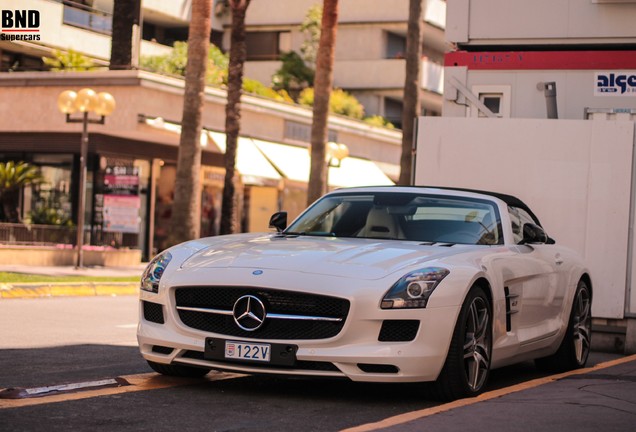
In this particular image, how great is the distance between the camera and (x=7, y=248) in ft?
92.9

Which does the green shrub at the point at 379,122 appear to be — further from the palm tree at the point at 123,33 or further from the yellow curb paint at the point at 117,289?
the yellow curb paint at the point at 117,289

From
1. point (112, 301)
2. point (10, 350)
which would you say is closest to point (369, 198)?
point (10, 350)

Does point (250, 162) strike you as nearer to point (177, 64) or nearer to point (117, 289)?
point (177, 64)

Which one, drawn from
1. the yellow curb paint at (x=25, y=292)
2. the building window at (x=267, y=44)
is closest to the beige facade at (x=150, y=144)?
the yellow curb paint at (x=25, y=292)

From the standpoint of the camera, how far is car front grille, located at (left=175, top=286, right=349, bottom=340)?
25.9 feet

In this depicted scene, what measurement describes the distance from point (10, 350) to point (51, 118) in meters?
24.8

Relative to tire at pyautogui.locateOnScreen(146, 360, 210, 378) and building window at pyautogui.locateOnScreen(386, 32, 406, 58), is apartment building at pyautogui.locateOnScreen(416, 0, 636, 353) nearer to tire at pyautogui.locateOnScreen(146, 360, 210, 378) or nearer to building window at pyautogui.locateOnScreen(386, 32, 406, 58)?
tire at pyautogui.locateOnScreen(146, 360, 210, 378)

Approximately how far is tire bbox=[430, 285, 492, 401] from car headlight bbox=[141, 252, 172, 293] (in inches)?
76.0

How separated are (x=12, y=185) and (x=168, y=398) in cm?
2579

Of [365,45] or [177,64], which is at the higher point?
[365,45]

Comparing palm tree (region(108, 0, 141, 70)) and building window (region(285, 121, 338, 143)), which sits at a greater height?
palm tree (region(108, 0, 141, 70))

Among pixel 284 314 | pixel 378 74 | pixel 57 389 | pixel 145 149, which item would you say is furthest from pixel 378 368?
pixel 378 74

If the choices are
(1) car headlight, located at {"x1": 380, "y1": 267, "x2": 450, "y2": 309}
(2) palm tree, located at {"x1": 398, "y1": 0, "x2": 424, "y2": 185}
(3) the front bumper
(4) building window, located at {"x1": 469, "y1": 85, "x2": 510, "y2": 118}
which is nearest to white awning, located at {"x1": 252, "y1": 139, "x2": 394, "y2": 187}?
(2) palm tree, located at {"x1": 398, "y1": 0, "x2": 424, "y2": 185}

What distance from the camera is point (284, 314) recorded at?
7.93m
